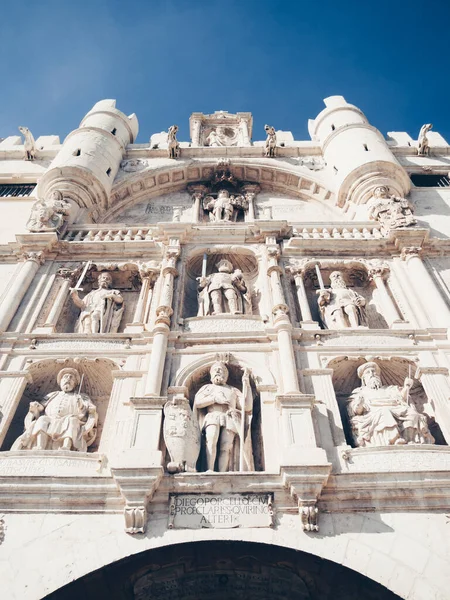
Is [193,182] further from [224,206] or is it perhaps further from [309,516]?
[309,516]

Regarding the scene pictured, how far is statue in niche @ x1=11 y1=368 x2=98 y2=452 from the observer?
31.5 ft

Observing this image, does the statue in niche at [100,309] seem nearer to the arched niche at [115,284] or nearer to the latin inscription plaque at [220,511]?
the arched niche at [115,284]

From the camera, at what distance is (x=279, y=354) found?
10.9 m

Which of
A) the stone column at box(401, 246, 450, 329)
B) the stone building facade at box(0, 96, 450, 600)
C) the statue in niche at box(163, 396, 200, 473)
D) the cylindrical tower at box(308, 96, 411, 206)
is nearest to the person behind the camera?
the stone building facade at box(0, 96, 450, 600)

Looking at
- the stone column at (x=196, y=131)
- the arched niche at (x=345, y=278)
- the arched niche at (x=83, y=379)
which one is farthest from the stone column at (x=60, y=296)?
the stone column at (x=196, y=131)

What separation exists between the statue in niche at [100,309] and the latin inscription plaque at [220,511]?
16.6 ft

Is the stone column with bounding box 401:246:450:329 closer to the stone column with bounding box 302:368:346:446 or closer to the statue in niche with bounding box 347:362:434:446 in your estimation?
the statue in niche with bounding box 347:362:434:446

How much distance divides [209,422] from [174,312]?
3331mm

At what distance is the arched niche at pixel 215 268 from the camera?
1388 cm

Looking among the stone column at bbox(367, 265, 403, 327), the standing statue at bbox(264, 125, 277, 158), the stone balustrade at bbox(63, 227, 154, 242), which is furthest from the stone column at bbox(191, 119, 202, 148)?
the stone column at bbox(367, 265, 403, 327)

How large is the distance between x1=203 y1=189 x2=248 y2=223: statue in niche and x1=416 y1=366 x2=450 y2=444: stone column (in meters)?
7.89

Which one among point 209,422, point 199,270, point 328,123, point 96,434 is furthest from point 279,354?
point 328,123

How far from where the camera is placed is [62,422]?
995 centimetres

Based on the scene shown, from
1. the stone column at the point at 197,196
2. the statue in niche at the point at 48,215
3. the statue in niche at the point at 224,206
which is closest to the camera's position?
the statue in niche at the point at 48,215
